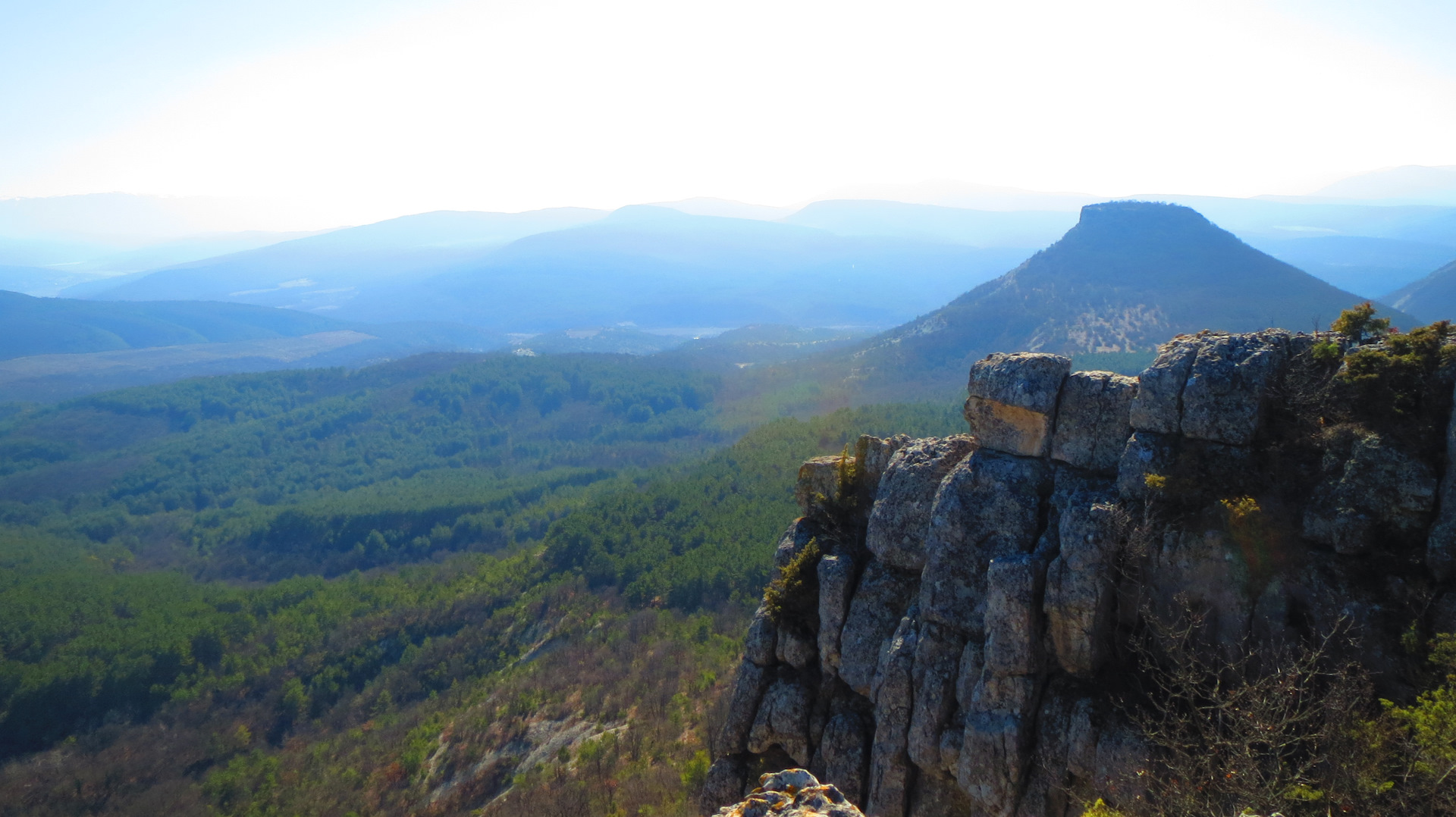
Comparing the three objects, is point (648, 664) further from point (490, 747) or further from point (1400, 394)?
point (1400, 394)

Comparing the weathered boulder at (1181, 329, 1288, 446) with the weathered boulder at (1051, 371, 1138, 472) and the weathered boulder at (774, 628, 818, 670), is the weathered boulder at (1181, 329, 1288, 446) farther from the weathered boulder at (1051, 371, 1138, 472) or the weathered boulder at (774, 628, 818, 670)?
the weathered boulder at (774, 628, 818, 670)

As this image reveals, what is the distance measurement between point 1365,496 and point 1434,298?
230 m

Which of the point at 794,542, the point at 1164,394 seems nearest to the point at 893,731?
the point at 794,542

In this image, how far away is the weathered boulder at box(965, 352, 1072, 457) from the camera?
20234 mm

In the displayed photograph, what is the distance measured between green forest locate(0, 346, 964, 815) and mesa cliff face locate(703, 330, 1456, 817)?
13716 mm

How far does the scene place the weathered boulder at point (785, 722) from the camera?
22812mm

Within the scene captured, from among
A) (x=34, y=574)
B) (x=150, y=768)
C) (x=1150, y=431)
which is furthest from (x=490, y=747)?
(x=34, y=574)

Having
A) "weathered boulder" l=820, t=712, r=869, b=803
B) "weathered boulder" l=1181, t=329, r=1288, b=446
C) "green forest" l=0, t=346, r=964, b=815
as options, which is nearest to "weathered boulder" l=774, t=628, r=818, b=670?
"weathered boulder" l=820, t=712, r=869, b=803

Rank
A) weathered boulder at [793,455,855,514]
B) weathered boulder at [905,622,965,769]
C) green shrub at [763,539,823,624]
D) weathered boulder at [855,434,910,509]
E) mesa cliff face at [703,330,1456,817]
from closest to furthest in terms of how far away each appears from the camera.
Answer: mesa cliff face at [703,330,1456,817], weathered boulder at [905,622,965,769], green shrub at [763,539,823,624], weathered boulder at [855,434,910,509], weathered boulder at [793,455,855,514]

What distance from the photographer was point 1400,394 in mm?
15305

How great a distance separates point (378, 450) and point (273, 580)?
64.0 metres

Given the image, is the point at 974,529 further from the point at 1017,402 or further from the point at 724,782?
the point at 724,782

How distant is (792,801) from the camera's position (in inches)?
446

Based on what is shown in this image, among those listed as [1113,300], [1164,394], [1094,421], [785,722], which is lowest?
[1113,300]
